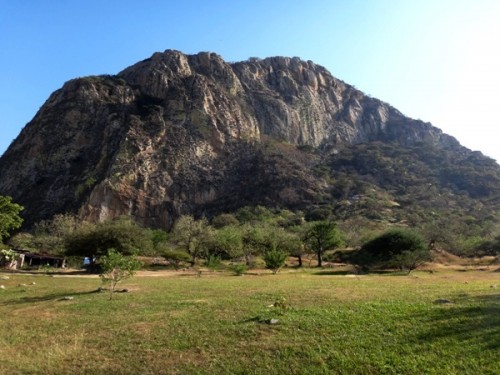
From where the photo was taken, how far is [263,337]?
11.4m

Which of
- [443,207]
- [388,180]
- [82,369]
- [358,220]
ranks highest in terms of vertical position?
[388,180]

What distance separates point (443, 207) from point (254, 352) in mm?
121606

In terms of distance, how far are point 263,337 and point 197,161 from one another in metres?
117

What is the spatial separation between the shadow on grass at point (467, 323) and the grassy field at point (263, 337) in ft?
0.09

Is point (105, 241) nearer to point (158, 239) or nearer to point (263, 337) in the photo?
point (158, 239)

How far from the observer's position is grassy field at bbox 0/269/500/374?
9.60 meters

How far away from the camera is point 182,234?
63156mm

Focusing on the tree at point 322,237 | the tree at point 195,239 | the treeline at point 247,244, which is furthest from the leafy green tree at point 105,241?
the tree at point 322,237

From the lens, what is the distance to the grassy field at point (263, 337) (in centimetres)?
960

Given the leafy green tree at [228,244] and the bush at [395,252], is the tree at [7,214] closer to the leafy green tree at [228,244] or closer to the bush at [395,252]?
the leafy green tree at [228,244]

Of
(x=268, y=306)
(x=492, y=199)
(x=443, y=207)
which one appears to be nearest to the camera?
(x=268, y=306)

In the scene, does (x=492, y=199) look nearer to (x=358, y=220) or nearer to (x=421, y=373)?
(x=358, y=220)

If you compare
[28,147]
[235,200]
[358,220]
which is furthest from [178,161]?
[358,220]

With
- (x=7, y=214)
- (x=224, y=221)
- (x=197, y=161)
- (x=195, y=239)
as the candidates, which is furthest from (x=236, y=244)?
(x=197, y=161)
